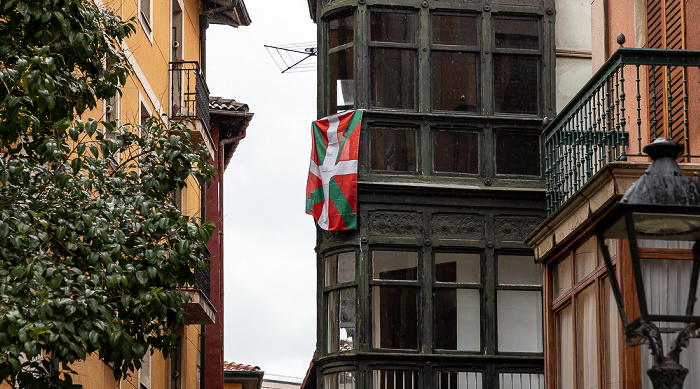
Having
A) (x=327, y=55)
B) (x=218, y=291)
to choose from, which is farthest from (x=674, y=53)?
(x=218, y=291)

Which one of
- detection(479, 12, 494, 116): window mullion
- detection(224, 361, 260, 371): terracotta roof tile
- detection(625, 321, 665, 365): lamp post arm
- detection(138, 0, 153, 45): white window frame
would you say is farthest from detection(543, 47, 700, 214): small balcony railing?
detection(224, 361, 260, 371): terracotta roof tile

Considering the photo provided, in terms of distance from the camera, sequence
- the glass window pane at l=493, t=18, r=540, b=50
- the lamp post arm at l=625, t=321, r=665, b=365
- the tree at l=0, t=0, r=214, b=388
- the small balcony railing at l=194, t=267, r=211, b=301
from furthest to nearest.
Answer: the small balcony railing at l=194, t=267, r=211, b=301, the glass window pane at l=493, t=18, r=540, b=50, the tree at l=0, t=0, r=214, b=388, the lamp post arm at l=625, t=321, r=665, b=365

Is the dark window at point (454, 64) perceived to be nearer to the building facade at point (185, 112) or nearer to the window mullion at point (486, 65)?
the window mullion at point (486, 65)

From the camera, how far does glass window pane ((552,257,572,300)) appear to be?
542 inches

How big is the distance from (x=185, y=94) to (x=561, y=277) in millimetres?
12295

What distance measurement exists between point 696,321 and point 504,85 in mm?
15218

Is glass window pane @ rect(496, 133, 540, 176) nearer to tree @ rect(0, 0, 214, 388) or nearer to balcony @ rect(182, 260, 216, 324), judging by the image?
balcony @ rect(182, 260, 216, 324)

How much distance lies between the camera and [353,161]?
818 inches

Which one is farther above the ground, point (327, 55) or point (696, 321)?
point (327, 55)

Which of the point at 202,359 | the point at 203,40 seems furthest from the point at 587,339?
the point at 203,40

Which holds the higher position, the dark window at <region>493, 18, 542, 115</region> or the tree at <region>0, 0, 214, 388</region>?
the dark window at <region>493, 18, 542, 115</region>

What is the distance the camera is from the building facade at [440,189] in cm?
2045

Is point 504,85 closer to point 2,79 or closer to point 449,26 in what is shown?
point 449,26

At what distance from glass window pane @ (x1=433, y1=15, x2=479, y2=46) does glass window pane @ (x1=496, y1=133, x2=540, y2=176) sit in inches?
68.3
